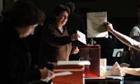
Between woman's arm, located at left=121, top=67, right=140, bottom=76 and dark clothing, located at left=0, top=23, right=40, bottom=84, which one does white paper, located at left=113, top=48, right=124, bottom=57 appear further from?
dark clothing, located at left=0, top=23, right=40, bottom=84

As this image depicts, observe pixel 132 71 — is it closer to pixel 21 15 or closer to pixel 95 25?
pixel 95 25

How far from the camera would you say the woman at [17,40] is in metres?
1.68

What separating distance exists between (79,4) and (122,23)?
0.98m

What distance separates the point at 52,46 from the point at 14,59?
1379 millimetres

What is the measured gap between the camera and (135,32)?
471 cm

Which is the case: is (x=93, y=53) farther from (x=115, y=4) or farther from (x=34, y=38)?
(x=115, y=4)

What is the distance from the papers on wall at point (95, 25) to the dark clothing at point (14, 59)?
2.93 ft

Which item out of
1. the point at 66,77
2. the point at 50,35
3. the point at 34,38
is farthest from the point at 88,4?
the point at 66,77

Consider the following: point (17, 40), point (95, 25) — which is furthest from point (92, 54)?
point (17, 40)

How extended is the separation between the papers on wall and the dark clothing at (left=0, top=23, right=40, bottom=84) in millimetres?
894

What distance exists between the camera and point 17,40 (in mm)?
1761

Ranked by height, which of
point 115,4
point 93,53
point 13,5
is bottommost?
point 93,53

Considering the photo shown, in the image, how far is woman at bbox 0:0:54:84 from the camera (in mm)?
1683

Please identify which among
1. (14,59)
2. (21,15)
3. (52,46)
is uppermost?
(21,15)
